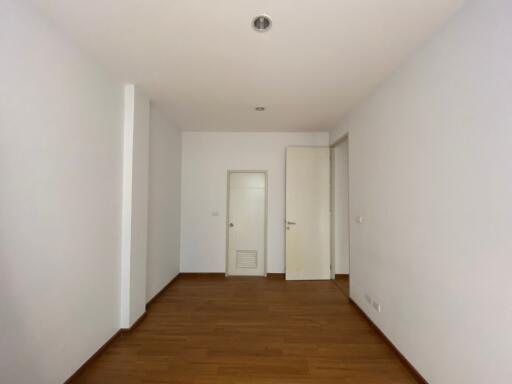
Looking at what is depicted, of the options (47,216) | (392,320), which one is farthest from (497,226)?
(47,216)

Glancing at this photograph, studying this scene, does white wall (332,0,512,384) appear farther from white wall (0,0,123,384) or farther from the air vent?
white wall (0,0,123,384)

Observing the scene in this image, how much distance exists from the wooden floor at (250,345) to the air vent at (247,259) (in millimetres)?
902

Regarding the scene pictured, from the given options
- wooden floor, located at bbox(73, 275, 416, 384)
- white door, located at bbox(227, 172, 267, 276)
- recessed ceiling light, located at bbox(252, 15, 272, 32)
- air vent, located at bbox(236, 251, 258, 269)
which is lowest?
wooden floor, located at bbox(73, 275, 416, 384)

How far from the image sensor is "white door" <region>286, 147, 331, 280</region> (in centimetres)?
425

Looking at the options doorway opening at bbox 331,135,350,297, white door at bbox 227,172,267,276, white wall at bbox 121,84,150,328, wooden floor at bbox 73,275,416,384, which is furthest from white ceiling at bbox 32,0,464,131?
wooden floor at bbox 73,275,416,384

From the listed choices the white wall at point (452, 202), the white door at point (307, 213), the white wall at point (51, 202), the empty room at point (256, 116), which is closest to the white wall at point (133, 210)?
the empty room at point (256, 116)

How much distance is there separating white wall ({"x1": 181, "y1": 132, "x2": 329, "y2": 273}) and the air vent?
0.26 m

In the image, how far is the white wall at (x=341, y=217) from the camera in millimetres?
4359

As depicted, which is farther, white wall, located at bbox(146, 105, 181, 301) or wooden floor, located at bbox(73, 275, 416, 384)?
white wall, located at bbox(146, 105, 181, 301)

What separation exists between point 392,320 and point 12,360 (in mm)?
2846

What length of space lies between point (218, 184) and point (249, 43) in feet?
9.30

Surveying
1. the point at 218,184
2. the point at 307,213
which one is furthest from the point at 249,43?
the point at 307,213

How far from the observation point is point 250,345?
7.73 feet

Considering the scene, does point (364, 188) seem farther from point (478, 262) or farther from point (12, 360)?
point (12, 360)
